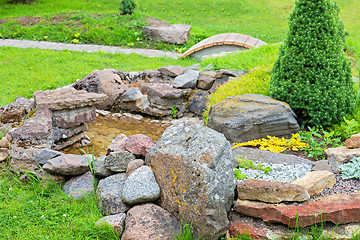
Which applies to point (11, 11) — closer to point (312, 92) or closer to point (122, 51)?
point (122, 51)

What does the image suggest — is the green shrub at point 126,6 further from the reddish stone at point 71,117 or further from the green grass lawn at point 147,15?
the reddish stone at point 71,117

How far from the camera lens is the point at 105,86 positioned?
7.83 metres

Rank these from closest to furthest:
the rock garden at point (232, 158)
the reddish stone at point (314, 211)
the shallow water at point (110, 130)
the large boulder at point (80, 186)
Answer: the reddish stone at point (314, 211) < the rock garden at point (232, 158) < the large boulder at point (80, 186) < the shallow water at point (110, 130)

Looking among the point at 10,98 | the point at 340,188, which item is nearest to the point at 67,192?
the point at 340,188

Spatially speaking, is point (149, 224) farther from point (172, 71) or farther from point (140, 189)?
point (172, 71)

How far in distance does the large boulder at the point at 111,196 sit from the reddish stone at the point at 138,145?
460 millimetres

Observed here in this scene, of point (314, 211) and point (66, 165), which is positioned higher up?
point (314, 211)

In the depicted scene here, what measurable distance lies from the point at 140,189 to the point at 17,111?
4.00 metres

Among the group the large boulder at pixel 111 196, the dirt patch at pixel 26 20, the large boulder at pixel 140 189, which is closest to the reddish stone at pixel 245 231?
the large boulder at pixel 140 189

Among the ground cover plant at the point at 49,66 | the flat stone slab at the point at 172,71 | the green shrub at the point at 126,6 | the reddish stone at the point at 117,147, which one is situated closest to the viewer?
the reddish stone at the point at 117,147

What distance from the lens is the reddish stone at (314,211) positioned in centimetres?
300

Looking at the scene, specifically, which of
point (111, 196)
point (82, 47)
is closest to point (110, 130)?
point (111, 196)

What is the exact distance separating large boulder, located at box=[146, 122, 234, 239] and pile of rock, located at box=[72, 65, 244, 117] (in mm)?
4335

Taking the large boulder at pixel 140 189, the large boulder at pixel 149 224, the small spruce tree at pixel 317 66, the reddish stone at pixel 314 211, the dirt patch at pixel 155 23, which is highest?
the small spruce tree at pixel 317 66
